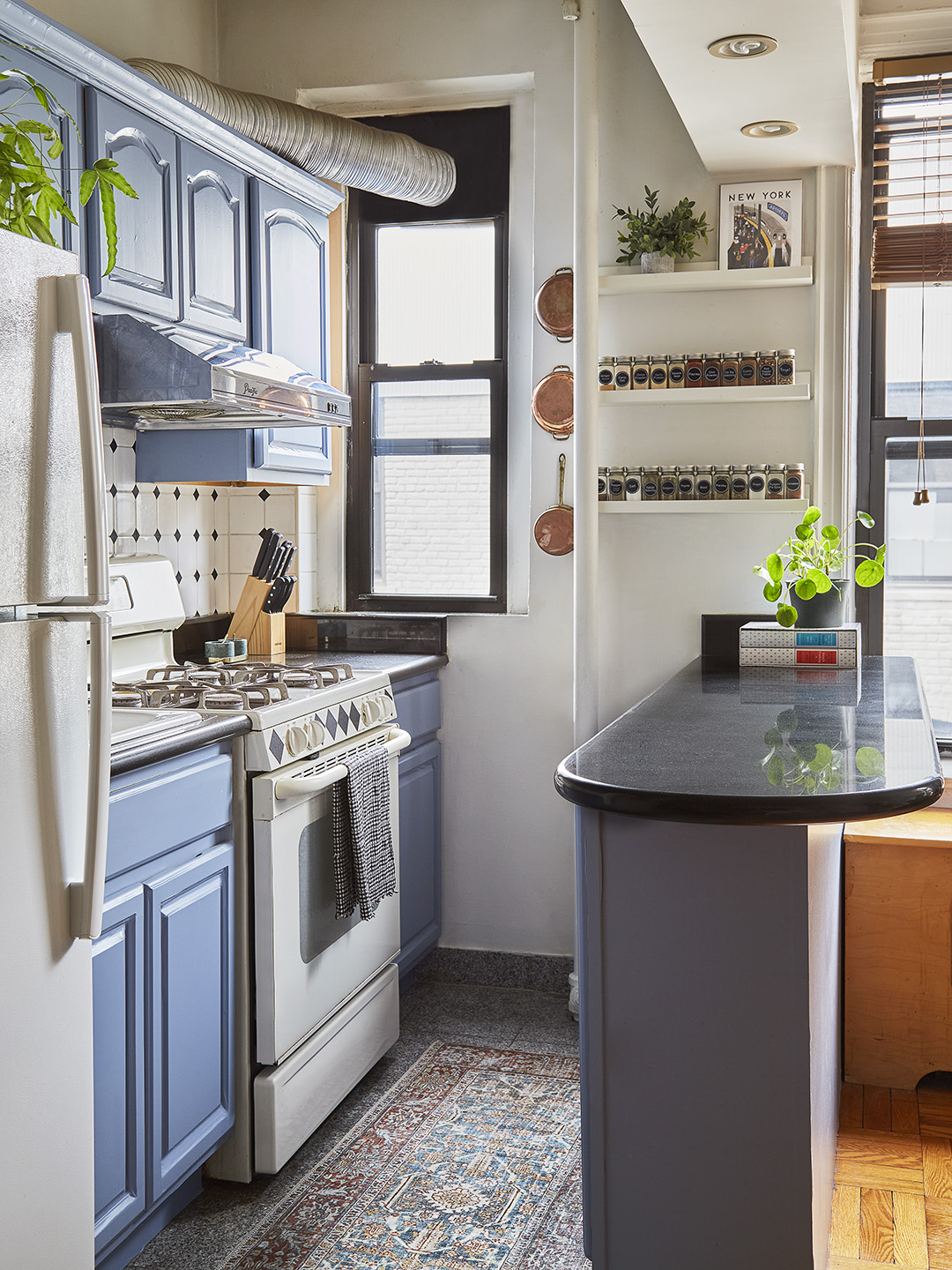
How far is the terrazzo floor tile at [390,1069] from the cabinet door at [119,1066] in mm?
233

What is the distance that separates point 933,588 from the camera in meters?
3.34

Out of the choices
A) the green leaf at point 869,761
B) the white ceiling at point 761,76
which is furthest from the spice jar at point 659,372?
the green leaf at point 869,761

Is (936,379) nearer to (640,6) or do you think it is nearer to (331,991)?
(640,6)

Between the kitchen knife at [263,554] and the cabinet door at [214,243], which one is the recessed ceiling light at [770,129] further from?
the kitchen knife at [263,554]

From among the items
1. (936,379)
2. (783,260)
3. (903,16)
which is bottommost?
(936,379)

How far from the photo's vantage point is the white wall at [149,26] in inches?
116

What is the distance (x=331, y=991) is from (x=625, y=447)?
1700mm

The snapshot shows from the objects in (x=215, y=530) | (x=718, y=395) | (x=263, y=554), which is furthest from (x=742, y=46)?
(x=215, y=530)

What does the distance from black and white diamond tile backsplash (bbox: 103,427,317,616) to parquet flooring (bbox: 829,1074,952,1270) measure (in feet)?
6.99

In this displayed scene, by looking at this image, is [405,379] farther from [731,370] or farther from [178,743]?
[178,743]

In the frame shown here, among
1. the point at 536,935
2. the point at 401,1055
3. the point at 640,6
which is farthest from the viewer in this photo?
the point at 536,935

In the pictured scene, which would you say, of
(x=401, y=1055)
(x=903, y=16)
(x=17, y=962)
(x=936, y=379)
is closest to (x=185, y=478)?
(x=401, y=1055)

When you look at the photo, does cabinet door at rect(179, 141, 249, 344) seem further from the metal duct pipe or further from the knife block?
the knife block

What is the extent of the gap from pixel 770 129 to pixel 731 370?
0.61 metres
